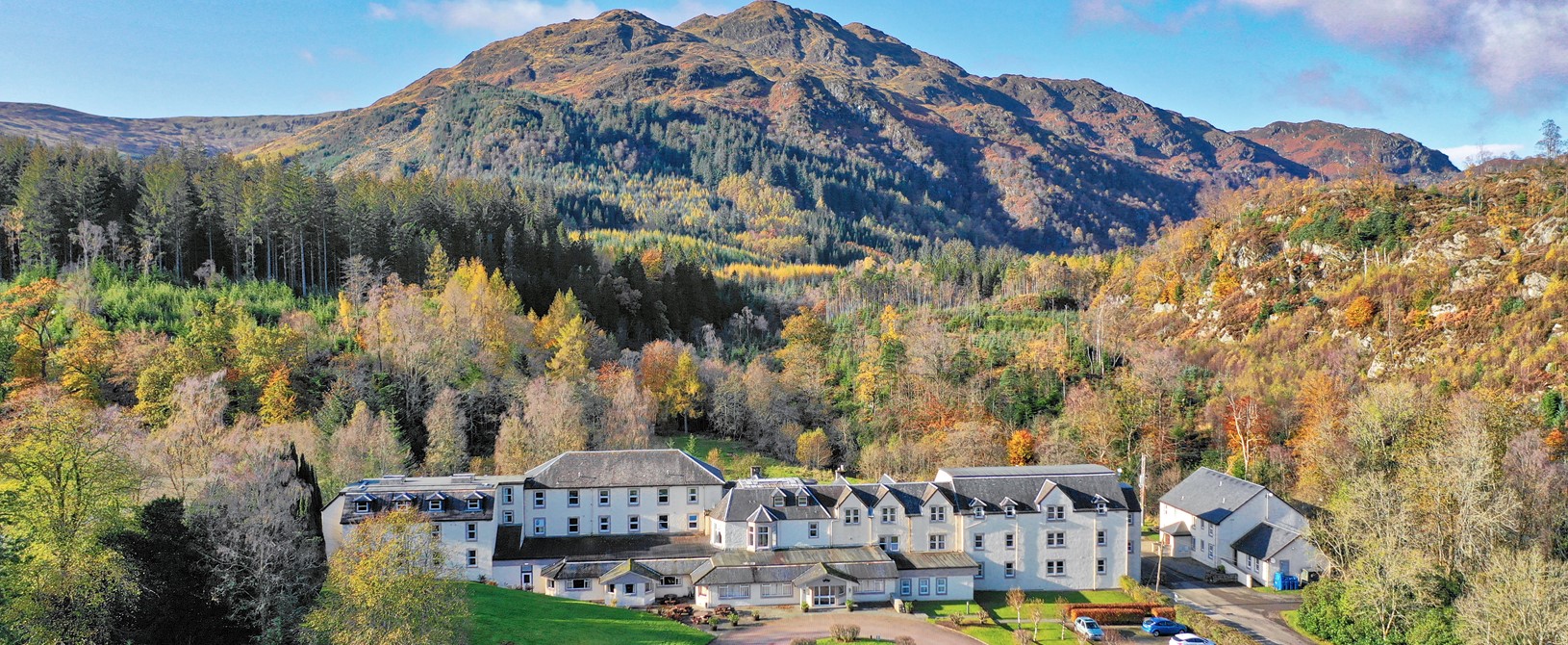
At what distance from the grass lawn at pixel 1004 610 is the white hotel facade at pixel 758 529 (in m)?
0.84

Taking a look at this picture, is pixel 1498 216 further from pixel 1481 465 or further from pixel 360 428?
pixel 360 428

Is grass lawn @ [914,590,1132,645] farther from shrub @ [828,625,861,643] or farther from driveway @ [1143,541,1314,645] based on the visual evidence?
shrub @ [828,625,861,643]

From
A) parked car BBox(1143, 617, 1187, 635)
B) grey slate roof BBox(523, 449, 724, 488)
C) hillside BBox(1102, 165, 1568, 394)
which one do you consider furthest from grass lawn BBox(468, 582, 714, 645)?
hillside BBox(1102, 165, 1568, 394)

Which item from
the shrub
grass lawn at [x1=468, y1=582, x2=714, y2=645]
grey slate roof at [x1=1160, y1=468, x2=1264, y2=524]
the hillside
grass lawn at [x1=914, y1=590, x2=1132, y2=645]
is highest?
the hillside

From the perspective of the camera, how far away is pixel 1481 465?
4150cm

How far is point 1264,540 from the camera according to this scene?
51625 millimetres

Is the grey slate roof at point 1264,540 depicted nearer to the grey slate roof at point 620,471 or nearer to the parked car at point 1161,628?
the parked car at point 1161,628

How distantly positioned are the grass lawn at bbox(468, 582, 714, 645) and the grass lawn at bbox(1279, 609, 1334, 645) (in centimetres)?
2642

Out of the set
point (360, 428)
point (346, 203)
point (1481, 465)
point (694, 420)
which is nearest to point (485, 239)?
point (346, 203)

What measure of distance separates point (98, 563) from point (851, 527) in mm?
32667

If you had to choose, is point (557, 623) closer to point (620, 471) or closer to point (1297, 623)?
point (620, 471)

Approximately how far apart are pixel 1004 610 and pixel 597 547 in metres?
21.0

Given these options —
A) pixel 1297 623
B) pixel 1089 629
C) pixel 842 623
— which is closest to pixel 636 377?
pixel 842 623

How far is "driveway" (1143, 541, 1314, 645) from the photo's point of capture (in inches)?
1688
